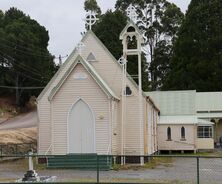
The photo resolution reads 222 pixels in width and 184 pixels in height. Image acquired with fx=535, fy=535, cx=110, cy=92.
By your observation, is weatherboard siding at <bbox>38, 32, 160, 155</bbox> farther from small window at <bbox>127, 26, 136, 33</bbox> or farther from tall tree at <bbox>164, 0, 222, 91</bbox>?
tall tree at <bbox>164, 0, 222, 91</bbox>

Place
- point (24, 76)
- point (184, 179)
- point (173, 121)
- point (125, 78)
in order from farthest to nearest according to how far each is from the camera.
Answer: point (24, 76)
point (173, 121)
point (125, 78)
point (184, 179)

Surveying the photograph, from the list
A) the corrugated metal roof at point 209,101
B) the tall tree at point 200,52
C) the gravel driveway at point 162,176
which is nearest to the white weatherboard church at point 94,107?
the gravel driveway at point 162,176

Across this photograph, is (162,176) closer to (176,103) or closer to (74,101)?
(74,101)

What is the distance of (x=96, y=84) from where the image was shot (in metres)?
28.6

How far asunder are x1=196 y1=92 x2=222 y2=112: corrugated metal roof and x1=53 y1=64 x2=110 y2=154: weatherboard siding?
24.9 meters

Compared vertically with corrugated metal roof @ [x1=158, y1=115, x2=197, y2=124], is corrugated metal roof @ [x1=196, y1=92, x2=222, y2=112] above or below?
above

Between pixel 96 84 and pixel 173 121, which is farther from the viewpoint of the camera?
pixel 173 121

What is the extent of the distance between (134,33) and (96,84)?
150 inches

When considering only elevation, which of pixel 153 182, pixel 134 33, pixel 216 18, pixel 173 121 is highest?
pixel 216 18

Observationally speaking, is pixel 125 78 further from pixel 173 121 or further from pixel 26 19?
pixel 26 19

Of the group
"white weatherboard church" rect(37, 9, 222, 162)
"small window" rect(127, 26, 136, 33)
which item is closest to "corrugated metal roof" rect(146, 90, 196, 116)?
"white weatherboard church" rect(37, 9, 222, 162)

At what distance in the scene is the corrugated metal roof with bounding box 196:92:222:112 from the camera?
52.0 m

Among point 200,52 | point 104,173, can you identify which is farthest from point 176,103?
point 104,173

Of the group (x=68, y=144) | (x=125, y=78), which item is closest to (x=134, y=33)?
(x=125, y=78)
